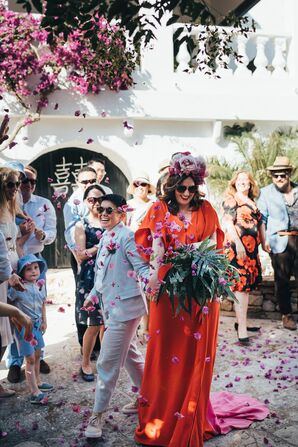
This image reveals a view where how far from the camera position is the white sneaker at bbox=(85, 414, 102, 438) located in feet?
13.9

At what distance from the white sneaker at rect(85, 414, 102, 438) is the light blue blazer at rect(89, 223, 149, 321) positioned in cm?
76

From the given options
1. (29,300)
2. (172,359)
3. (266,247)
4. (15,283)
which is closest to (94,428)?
(172,359)

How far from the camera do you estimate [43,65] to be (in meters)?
9.66

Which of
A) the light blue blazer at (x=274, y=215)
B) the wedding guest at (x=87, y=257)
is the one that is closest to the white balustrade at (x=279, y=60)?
the light blue blazer at (x=274, y=215)

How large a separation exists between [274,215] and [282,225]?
165 millimetres

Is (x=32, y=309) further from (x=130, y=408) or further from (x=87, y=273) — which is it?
(x=130, y=408)

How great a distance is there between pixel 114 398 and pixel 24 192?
2.35 metres

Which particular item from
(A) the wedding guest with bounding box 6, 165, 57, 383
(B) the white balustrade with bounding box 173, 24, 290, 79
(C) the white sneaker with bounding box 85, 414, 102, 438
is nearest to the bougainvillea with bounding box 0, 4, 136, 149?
(B) the white balustrade with bounding box 173, 24, 290, 79

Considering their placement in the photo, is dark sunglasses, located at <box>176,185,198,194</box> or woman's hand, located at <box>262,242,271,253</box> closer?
dark sunglasses, located at <box>176,185,198,194</box>

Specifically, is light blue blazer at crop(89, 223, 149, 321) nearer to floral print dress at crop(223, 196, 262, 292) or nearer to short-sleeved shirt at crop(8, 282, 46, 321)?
short-sleeved shirt at crop(8, 282, 46, 321)

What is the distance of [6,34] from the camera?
9242mm

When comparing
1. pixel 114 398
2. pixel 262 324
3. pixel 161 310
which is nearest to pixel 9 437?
pixel 114 398

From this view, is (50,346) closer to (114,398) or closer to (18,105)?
(114,398)

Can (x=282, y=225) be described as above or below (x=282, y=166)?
below
